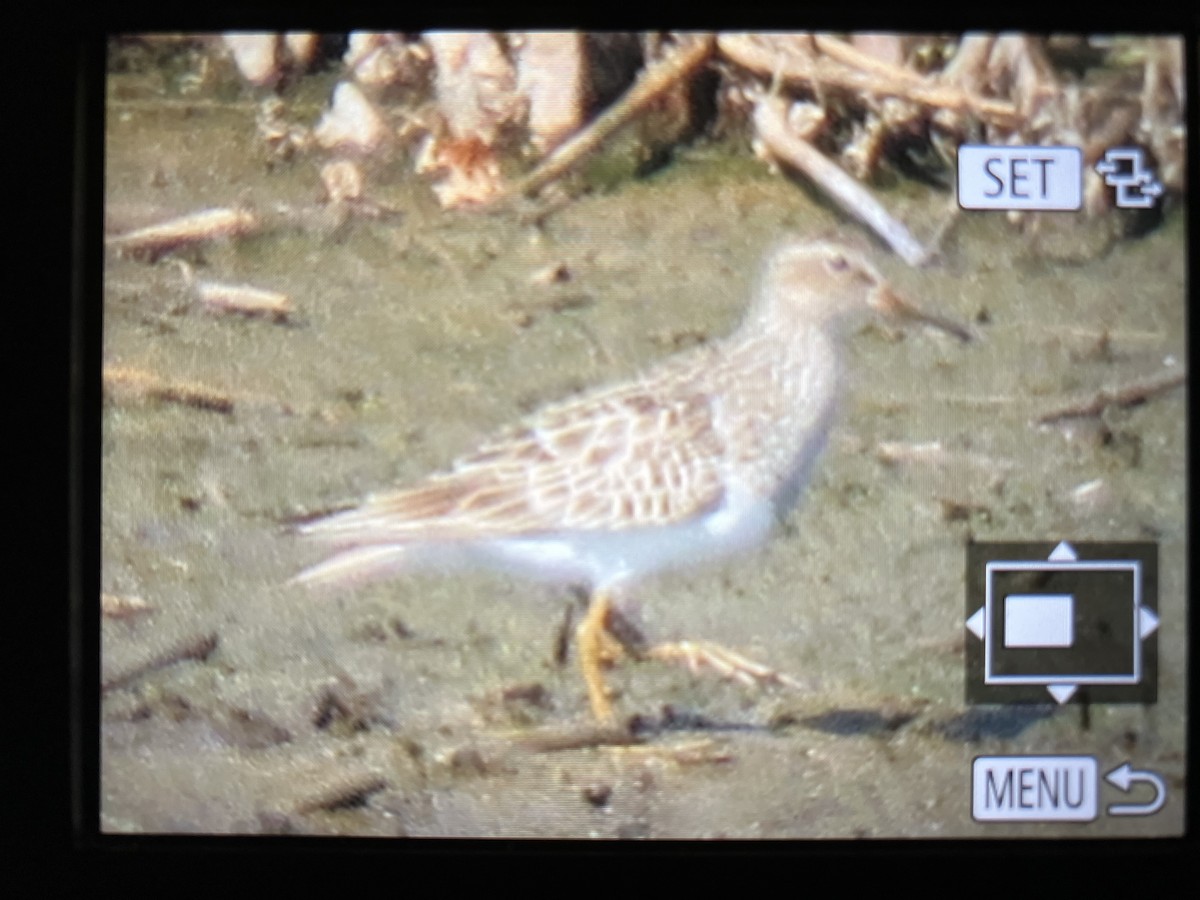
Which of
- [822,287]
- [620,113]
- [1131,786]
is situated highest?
[620,113]

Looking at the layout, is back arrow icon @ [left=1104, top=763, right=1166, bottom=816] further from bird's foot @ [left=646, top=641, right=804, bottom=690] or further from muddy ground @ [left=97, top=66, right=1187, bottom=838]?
bird's foot @ [left=646, top=641, right=804, bottom=690]

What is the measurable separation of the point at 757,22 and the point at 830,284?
0.74ft

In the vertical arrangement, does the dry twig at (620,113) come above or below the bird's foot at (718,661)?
above

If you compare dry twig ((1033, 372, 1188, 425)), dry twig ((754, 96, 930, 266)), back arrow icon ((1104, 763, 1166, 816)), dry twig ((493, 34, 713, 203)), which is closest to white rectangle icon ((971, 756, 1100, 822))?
back arrow icon ((1104, 763, 1166, 816))

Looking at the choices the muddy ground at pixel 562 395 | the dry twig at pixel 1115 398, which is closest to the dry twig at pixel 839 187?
the muddy ground at pixel 562 395

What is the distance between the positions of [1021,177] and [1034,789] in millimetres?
513

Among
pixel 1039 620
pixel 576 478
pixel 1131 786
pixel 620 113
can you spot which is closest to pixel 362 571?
pixel 576 478

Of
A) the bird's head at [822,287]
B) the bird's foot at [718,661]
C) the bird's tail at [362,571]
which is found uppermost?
the bird's head at [822,287]

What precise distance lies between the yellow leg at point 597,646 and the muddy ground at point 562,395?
1 cm

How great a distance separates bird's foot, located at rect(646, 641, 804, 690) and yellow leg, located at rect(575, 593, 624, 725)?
35mm

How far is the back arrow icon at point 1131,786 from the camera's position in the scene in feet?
3.48

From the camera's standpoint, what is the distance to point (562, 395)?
1052 mm

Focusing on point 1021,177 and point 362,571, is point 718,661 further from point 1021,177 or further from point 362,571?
point 1021,177

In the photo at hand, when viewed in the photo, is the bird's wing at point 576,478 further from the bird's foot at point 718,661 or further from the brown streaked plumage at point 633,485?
the bird's foot at point 718,661
